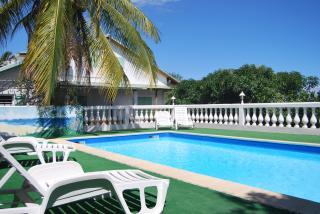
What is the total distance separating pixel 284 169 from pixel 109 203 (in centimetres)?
560

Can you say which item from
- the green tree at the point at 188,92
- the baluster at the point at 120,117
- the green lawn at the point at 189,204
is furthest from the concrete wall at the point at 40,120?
the green tree at the point at 188,92

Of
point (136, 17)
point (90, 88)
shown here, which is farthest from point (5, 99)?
point (136, 17)

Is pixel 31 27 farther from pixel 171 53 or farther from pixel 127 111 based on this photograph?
pixel 171 53

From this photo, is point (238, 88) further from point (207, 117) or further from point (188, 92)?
point (207, 117)

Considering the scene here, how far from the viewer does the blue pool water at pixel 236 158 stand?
7125mm

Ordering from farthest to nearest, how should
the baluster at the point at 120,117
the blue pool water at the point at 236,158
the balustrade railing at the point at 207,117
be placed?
the baluster at the point at 120,117 → the balustrade railing at the point at 207,117 → the blue pool water at the point at 236,158

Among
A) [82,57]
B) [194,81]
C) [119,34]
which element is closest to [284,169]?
[119,34]

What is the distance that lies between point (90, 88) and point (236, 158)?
1329cm

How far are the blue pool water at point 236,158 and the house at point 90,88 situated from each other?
255cm

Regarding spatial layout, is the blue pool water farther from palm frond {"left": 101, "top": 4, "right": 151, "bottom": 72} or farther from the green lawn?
palm frond {"left": 101, "top": 4, "right": 151, "bottom": 72}

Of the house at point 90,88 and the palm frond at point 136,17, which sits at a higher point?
the palm frond at point 136,17

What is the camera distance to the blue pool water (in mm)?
7125

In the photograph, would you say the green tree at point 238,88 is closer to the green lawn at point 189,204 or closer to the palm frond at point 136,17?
→ the palm frond at point 136,17

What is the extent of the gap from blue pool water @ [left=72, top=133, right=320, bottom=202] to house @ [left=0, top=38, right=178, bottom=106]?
2.55 metres
